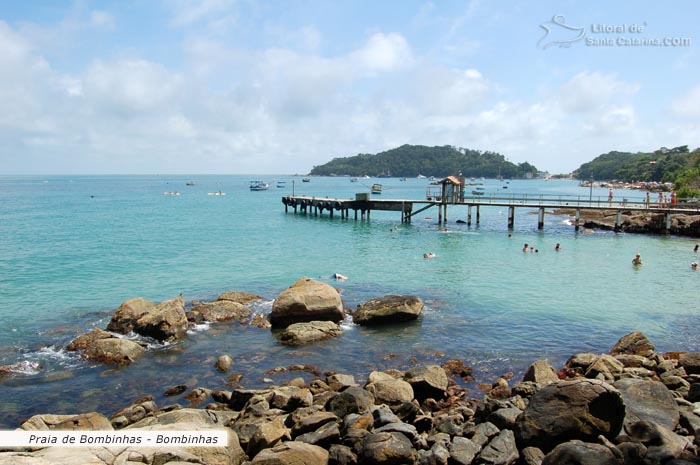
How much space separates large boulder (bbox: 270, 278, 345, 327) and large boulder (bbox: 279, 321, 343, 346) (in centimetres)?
73

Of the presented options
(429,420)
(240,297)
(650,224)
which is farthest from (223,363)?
(650,224)

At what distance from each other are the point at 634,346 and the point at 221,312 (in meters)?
17.3

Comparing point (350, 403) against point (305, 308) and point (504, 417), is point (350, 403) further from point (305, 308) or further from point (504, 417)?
point (305, 308)

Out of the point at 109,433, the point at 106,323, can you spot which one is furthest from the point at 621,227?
the point at 109,433

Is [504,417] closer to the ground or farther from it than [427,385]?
farther from it

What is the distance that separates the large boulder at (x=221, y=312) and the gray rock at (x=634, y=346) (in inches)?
613

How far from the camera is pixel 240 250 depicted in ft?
145

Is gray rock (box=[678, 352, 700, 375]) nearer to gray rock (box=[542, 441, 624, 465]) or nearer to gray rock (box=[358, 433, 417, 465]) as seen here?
gray rock (box=[542, 441, 624, 465])

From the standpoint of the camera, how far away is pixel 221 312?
2397 cm

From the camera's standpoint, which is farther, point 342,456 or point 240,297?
point 240,297

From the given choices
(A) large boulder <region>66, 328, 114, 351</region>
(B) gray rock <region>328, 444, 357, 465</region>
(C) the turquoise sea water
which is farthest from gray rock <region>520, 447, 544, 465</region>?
(A) large boulder <region>66, 328, 114, 351</region>

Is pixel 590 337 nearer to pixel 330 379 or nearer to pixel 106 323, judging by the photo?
pixel 330 379

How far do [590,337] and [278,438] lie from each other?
15648 mm

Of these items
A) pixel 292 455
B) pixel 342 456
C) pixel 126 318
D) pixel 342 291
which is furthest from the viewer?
pixel 342 291
